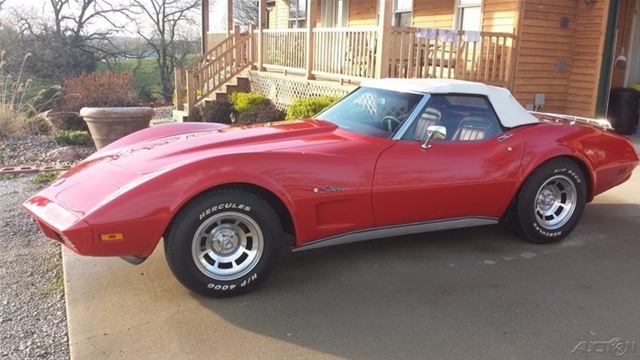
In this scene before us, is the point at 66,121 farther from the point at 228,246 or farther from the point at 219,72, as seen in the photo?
the point at 228,246

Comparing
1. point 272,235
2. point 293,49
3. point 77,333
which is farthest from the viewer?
point 293,49

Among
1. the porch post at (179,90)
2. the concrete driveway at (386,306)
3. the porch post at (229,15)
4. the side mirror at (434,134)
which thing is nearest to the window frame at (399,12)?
the porch post at (229,15)

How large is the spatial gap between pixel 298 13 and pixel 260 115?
10660mm

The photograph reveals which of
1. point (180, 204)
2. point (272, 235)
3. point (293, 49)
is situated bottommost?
point (272, 235)

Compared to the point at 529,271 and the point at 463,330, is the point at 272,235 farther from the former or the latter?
the point at 529,271

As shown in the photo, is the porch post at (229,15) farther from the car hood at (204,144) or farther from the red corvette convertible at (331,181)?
the car hood at (204,144)

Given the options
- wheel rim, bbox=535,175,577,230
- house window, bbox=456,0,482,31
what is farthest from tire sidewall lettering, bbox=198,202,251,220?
house window, bbox=456,0,482,31

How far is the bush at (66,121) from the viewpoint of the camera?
39.3 feet

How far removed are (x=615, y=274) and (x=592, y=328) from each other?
3.59 ft

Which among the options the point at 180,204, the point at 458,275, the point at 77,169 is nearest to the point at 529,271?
the point at 458,275

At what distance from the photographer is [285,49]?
14.0 meters

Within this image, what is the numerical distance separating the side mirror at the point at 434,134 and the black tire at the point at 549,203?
1.00 metres

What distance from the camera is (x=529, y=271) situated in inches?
174

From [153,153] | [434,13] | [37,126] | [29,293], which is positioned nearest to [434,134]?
[153,153]
